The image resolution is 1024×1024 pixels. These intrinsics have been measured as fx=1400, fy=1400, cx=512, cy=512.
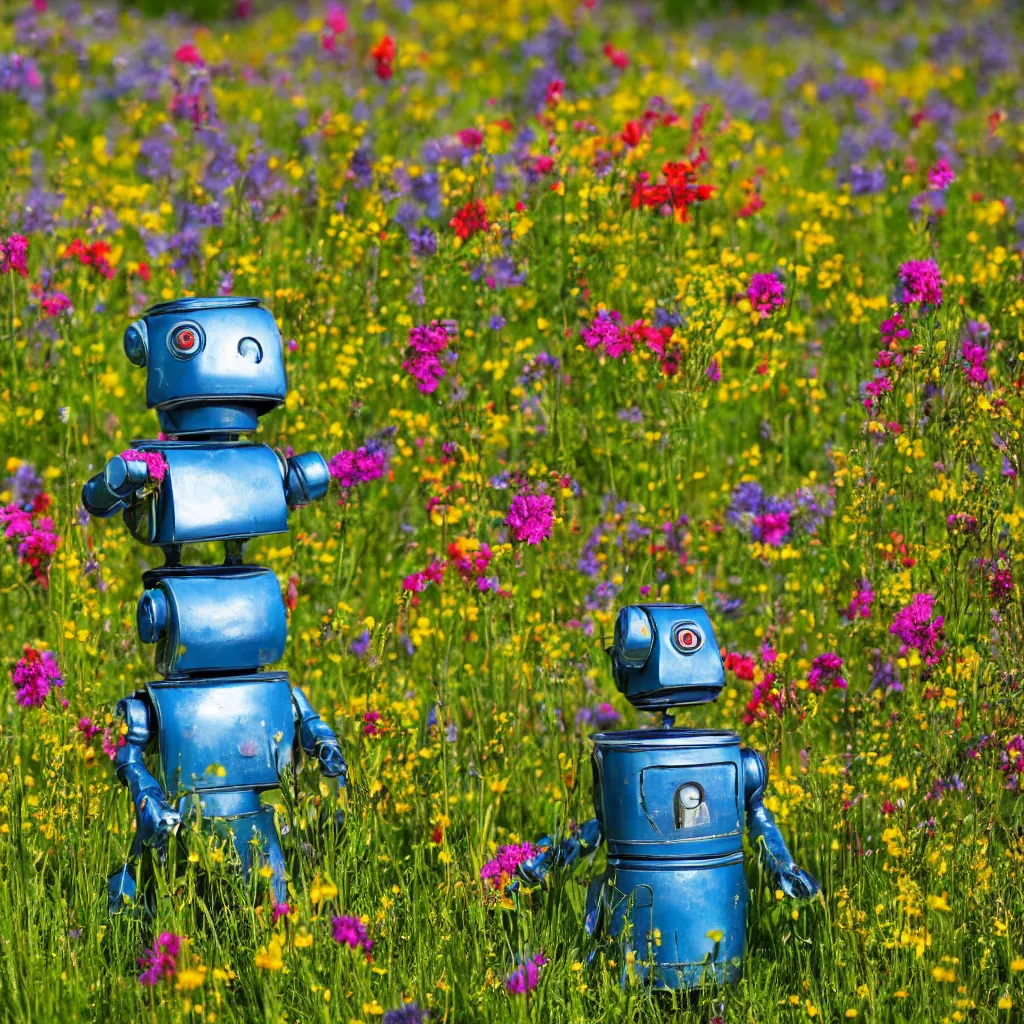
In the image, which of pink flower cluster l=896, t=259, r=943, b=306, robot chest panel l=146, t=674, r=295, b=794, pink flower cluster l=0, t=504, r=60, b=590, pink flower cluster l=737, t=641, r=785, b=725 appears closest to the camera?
robot chest panel l=146, t=674, r=295, b=794

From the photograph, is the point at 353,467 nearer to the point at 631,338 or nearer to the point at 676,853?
the point at 631,338

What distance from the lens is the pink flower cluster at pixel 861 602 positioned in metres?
4.70

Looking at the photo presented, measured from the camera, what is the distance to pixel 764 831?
3.74 m

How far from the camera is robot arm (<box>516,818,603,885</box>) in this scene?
12.2ft

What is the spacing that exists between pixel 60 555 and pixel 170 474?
111cm

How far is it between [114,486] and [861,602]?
8.15ft

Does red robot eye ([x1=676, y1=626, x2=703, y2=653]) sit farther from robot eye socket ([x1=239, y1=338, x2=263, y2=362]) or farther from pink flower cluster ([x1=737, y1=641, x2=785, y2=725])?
robot eye socket ([x1=239, y1=338, x2=263, y2=362])

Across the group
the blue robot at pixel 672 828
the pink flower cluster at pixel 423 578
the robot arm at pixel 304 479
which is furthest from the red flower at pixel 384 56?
the blue robot at pixel 672 828

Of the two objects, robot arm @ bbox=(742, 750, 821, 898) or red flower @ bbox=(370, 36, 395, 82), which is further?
red flower @ bbox=(370, 36, 395, 82)

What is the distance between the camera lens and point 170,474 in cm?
377

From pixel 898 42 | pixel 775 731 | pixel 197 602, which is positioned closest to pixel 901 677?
pixel 775 731

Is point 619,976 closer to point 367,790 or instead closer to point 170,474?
point 367,790

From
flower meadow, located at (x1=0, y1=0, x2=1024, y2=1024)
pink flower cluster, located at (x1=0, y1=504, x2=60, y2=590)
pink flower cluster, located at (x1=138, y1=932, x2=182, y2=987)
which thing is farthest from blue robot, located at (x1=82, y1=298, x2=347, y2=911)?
pink flower cluster, located at (x1=0, y1=504, x2=60, y2=590)

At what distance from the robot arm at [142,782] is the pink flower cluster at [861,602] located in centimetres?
238
